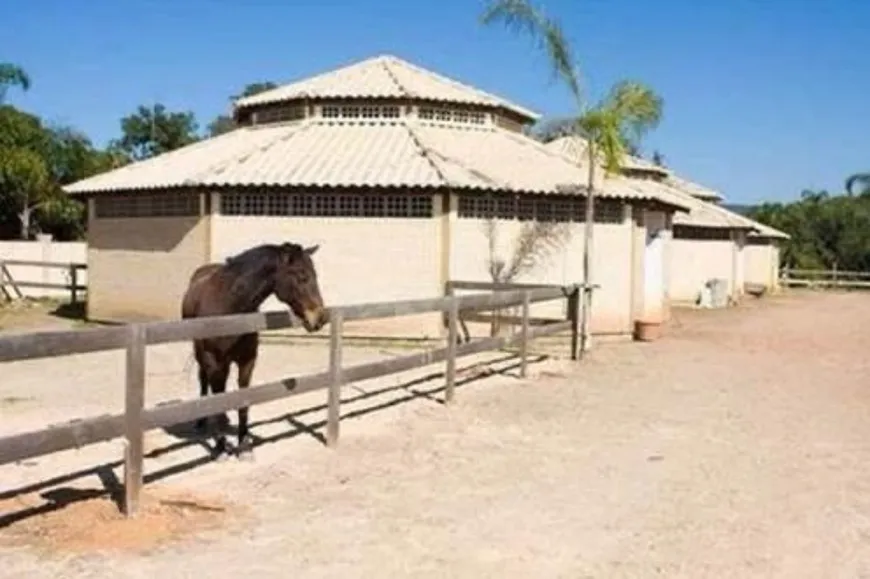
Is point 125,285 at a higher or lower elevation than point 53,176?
lower

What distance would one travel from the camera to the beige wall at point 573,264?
20.1m

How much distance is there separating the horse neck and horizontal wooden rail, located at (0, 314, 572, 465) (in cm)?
68

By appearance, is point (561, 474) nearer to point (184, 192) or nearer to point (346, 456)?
point (346, 456)

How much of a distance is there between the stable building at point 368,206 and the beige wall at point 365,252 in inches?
1.0

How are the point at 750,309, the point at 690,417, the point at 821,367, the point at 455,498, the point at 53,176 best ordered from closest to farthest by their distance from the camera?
the point at 455,498, the point at 690,417, the point at 821,367, the point at 750,309, the point at 53,176

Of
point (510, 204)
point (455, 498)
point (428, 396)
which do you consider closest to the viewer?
point (455, 498)

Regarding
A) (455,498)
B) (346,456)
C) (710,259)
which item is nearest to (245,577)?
(455,498)

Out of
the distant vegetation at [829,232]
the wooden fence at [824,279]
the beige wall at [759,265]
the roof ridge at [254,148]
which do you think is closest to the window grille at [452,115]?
the roof ridge at [254,148]

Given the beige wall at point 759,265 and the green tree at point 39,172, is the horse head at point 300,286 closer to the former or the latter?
the green tree at point 39,172

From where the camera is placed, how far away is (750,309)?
3409 centimetres

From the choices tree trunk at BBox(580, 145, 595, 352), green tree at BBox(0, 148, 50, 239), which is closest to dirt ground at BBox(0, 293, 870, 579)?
tree trunk at BBox(580, 145, 595, 352)

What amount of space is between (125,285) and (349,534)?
1691 centimetres

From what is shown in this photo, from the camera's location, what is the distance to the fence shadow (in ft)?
23.1

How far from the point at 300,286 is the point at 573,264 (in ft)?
43.1
